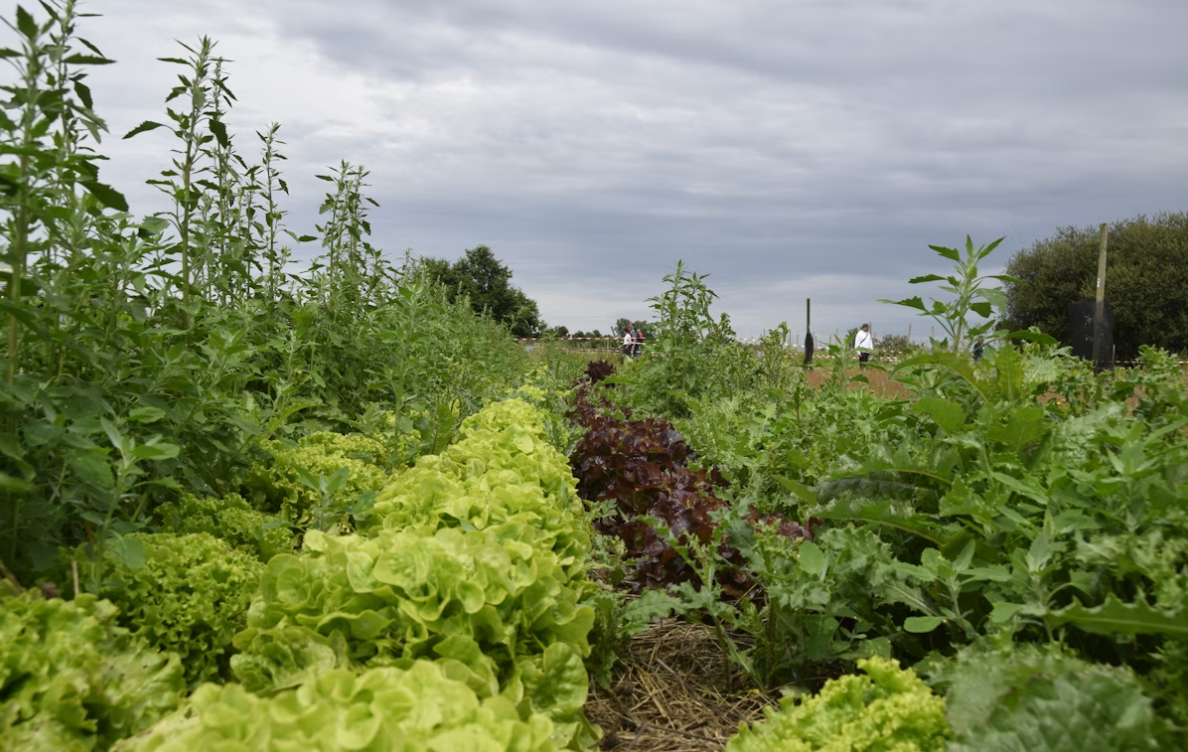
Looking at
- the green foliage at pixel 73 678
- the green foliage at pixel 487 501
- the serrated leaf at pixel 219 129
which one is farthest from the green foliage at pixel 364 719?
the serrated leaf at pixel 219 129

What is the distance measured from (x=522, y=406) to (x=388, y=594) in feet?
12.4

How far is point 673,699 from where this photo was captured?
108 inches

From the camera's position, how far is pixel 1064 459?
8.04 ft

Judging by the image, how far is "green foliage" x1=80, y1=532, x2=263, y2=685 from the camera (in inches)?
90.6

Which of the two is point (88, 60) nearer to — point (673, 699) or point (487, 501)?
point (487, 501)

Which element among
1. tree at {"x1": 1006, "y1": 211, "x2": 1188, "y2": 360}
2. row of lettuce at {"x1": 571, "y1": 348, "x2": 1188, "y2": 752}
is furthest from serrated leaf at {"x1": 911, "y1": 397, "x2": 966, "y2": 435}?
tree at {"x1": 1006, "y1": 211, "x2": 1188, "y2": 360}

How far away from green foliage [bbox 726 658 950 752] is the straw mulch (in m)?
0.45

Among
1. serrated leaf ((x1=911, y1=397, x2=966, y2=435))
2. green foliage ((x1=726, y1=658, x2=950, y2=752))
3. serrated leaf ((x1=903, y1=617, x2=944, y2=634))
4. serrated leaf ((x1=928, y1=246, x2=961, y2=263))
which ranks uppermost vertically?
serrated leaf ((x1=928, y1=246, x2=961, y2=263))

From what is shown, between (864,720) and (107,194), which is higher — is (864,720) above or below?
below

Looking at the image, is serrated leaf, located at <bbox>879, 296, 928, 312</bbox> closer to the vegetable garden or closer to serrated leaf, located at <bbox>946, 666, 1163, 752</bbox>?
the vegetable garden

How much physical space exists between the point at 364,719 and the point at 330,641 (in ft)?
1.70

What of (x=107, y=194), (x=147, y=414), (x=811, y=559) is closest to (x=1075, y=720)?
(x=811, y=559)

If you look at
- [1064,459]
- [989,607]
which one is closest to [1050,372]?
[1064,459]

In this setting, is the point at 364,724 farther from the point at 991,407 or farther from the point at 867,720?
the point at 991,407
